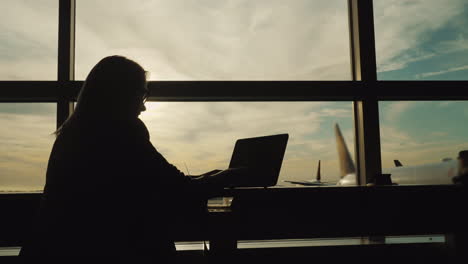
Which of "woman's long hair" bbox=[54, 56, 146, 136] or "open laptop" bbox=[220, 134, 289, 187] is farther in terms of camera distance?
"open laptop" bbox=[220, 134, 289, 187]

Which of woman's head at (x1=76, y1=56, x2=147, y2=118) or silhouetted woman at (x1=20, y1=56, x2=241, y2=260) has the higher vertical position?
woman's head at (x1=76, y1=56, x2=147, y2=118)

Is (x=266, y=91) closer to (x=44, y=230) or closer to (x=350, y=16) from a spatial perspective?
(x=350, y=16)

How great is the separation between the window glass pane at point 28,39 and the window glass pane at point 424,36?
2.38 meters

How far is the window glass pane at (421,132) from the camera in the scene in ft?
8.52

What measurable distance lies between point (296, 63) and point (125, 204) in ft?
5.98

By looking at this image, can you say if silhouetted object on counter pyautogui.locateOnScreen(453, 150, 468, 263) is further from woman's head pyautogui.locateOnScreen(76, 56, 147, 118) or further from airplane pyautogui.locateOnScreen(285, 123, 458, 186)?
woman's head pyautogui.locateOnScreen(76, 56, 147, 118)

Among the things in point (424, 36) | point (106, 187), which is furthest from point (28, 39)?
point (424, 36)

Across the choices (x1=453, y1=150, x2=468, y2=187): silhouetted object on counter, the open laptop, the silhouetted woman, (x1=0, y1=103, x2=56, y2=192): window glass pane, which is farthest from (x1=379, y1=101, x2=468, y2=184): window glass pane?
(x1=0, y1=103, x2=56, y2=192): window glass pane

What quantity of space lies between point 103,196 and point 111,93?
377 millimetres

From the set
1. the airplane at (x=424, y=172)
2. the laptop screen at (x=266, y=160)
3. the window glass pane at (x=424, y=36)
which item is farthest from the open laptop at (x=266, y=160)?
the window glass pane at (x=424, y=36)

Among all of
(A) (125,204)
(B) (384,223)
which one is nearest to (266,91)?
(B) (384,223)

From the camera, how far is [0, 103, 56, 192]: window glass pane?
2.37m

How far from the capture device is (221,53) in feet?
8.51

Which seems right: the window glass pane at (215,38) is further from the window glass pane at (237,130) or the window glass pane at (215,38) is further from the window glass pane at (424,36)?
the window glass pane at (424,36)
